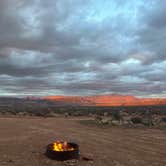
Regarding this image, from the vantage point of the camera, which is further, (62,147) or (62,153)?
(62,147)

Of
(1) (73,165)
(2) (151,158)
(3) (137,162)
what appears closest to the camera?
(1) (73,165)

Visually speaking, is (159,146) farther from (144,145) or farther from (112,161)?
(112,161)

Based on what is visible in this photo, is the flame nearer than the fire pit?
No

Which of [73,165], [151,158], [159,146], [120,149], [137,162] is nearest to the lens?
[73,165]

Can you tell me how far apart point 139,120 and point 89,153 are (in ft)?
62.4

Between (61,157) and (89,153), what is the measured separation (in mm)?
2152

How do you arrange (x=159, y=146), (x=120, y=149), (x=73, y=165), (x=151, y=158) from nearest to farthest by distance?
(x=73, y=165) → (x=151, y=158) → (x=120, y=149) → (x=159, y=146)

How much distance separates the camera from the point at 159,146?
1516 centimetres

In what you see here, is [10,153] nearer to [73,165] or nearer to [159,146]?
[73,165]

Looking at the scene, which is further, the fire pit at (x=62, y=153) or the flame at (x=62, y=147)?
the flame at (x=62, y=147)

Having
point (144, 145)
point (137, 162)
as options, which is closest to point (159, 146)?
point (144, 145)

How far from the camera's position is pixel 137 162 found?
11039 mm

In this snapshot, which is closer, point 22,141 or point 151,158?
point 151,158

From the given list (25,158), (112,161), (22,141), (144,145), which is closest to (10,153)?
(25,158)
